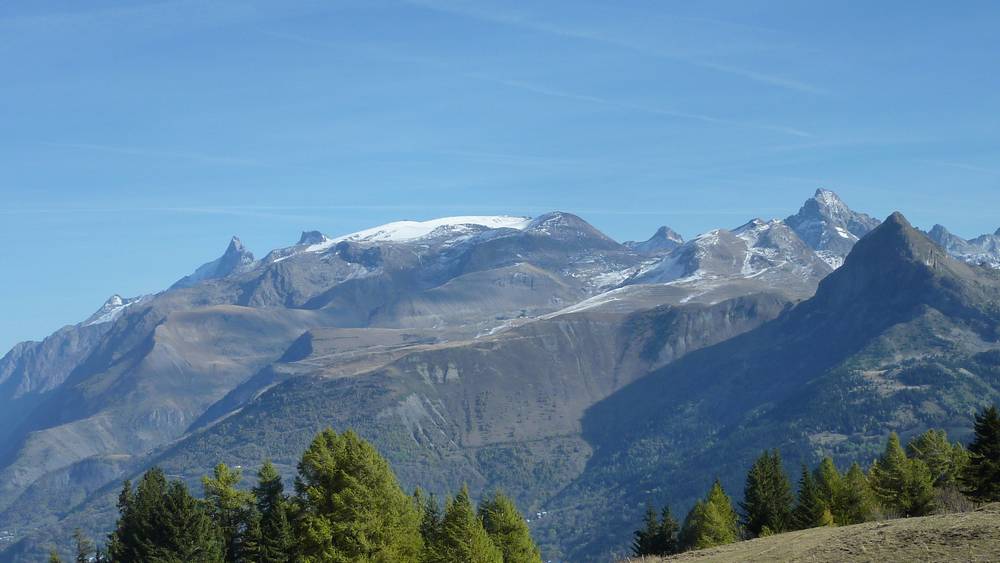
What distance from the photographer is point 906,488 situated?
133 metres

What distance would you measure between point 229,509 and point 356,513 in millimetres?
22603

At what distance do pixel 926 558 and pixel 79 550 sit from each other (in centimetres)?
10903

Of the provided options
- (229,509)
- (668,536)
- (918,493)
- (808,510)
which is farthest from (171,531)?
(918,493)

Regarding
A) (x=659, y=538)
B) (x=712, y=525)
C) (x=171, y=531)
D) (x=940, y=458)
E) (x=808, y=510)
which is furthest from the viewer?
(x=659, y=538)

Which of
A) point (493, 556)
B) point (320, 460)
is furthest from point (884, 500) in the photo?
point (320, 460)

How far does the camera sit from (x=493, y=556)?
295 ft

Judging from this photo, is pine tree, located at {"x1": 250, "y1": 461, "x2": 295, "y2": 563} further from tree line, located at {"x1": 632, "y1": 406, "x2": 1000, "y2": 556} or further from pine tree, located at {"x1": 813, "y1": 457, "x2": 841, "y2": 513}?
pine tree, located at {"x1": 813, "y1": 457, "x2": 841, "y2": 513}

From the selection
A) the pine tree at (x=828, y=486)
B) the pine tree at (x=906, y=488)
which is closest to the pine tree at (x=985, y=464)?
the pine tree at (x=906, y=488)

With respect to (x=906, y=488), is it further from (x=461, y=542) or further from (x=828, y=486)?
(x=461, y=542)

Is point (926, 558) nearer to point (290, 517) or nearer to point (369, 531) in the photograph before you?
point (369, 531)

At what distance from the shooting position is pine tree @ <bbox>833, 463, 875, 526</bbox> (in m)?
134

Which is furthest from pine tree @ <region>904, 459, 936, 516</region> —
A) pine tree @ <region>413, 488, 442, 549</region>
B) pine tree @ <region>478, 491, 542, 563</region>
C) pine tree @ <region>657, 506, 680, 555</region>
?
pine tree @ <region>413, 488, 442, 549</region>

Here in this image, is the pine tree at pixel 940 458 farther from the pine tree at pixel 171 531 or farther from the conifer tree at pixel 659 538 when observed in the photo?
the pine tree at pixel 171 531

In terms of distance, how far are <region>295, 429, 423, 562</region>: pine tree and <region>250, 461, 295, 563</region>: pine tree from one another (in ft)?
7.41
